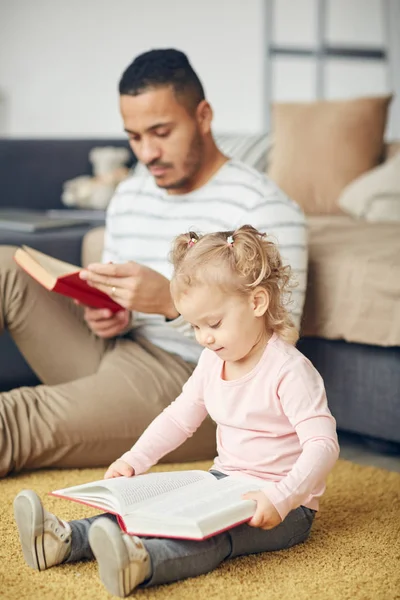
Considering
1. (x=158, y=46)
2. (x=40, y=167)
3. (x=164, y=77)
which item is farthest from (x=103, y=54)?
(x=164, y=77)

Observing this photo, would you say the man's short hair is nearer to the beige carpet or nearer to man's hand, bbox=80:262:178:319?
man's hand, bbox=80:262:178:319

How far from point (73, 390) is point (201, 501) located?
1.82 feet

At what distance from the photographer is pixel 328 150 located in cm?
246

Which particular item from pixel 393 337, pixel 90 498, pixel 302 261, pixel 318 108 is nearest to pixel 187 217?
pixel 302 261

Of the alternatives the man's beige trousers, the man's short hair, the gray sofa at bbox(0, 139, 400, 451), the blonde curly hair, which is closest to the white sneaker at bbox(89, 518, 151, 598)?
the blonde curly hair

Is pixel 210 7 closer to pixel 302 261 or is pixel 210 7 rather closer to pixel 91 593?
pixel 302 261

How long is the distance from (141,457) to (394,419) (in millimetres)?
582

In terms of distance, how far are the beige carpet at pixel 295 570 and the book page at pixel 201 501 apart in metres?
0.10

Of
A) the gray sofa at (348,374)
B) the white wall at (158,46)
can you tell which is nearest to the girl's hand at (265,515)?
the gray sofa at (348,374)

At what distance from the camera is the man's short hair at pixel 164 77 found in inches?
61.1

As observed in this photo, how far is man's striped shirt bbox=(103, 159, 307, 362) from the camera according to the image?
4.94 ft

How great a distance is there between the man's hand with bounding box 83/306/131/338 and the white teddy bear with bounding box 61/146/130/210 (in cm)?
118

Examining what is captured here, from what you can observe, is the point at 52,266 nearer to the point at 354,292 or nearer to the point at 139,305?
the point at 139,305

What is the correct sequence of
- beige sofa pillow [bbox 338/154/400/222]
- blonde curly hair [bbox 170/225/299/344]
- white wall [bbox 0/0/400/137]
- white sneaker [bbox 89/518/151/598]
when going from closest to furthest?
white sneaker [bbox 89/518/151/598], blonde curly hair [bbox 170/225/299/344], beige sofa pillow [bbox 338/154/400/222], white wall [bbox 0/0/400/137]
